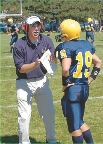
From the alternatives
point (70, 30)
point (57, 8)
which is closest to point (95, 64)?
point (70, 30)

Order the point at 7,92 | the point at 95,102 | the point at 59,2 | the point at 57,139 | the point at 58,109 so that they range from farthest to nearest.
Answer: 1. the point at 59,2
2. the point at 7,92
3. the point at 95,102
4. the point at 58,109
5. the point at 57,139

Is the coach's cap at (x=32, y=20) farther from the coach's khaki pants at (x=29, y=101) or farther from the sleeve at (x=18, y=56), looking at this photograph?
the coach's khaki pants at (x=29, y=101)

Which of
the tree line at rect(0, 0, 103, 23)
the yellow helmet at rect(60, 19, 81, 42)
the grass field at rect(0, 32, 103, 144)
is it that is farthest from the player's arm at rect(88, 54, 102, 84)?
the tree line at rect(0, 0, 103, 23)

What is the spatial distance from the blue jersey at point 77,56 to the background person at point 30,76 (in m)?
0.54

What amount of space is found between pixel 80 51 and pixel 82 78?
0.36 meters

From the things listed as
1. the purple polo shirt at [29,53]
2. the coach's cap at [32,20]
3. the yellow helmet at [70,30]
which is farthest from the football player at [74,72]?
the purple polo shirt at [29,53]

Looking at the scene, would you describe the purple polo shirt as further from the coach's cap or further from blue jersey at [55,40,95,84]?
blue jersey at [55,40,95,84]

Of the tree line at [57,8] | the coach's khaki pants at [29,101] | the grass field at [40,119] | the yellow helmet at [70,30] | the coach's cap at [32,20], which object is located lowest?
the tree line at [57,8]

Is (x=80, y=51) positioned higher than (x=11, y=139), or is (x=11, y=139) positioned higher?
(x=80, y=51)

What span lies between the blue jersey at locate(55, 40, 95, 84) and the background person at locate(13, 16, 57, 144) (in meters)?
0.54

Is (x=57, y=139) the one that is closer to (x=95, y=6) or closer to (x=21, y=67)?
(x=21, y=67)

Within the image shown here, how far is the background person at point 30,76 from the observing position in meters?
5.23

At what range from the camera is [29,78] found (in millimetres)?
5410

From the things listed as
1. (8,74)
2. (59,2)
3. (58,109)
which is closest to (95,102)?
(58,109)
